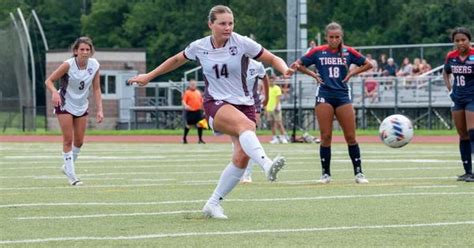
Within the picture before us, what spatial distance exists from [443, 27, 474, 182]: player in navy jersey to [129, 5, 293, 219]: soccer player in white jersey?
214 inches

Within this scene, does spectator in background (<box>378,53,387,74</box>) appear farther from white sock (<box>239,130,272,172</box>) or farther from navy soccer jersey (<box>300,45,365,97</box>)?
white sock (<box>239,130,272,172</box>)

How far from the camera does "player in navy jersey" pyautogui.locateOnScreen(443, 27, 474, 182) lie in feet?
54.9

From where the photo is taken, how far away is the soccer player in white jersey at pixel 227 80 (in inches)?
454

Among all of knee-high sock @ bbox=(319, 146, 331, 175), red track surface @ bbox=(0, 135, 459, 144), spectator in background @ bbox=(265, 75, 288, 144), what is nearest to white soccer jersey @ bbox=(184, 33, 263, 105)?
knee-high sock @ bbox=(319, 146, 331, 175)

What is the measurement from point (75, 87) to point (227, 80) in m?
5.55

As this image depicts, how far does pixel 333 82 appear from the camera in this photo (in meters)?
16.5

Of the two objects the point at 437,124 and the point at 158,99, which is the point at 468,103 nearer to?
the point at 437,124

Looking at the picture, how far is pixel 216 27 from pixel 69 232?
254 cm

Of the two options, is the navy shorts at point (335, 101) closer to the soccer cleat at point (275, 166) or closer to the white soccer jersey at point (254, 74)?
the white soccer jersey at point (254, 74)

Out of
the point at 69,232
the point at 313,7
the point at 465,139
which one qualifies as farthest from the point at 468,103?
the point at 313,7

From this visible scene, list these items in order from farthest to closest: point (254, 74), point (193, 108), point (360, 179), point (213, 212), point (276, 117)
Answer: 1. point (193, 108)
2. point (276, 117)
3. point (360, 179)
4. point (254, 74)
5. point (213, 212)

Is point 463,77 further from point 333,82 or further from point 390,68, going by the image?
point 390,68

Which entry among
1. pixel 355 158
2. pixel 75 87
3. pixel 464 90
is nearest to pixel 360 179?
pixel 355 158

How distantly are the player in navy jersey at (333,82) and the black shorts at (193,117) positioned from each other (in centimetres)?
1892
